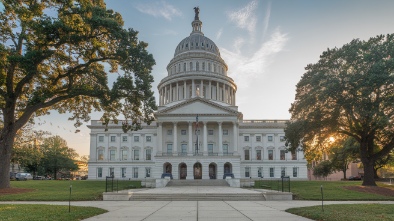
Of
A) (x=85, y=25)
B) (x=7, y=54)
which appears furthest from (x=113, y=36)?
(x=7, y=54)

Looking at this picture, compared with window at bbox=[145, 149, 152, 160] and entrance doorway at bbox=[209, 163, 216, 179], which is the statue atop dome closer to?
window at bbox=[145, 149, 152, 160]

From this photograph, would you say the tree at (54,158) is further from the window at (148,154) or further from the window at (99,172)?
the window at (148,154)

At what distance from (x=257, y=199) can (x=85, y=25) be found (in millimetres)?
16624

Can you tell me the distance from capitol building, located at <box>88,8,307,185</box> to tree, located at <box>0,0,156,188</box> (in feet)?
98.7

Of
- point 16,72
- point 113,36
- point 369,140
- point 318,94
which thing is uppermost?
point 113,36

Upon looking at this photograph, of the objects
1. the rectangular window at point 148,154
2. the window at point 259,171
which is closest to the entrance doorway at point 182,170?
the rectangular window at point 148,154

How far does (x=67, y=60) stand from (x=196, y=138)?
37692 mm

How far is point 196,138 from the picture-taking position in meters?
60.5

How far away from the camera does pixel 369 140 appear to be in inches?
1238

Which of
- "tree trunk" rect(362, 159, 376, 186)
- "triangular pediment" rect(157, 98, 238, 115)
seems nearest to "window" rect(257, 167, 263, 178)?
"triangular pediment" rect(157, 98, 238, 115)

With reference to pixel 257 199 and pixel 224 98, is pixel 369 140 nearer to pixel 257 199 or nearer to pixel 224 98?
pixel 257 199

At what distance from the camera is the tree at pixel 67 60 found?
2122cm

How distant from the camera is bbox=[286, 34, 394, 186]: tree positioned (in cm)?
2550

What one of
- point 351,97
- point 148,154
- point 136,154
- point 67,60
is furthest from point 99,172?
point 351,97
